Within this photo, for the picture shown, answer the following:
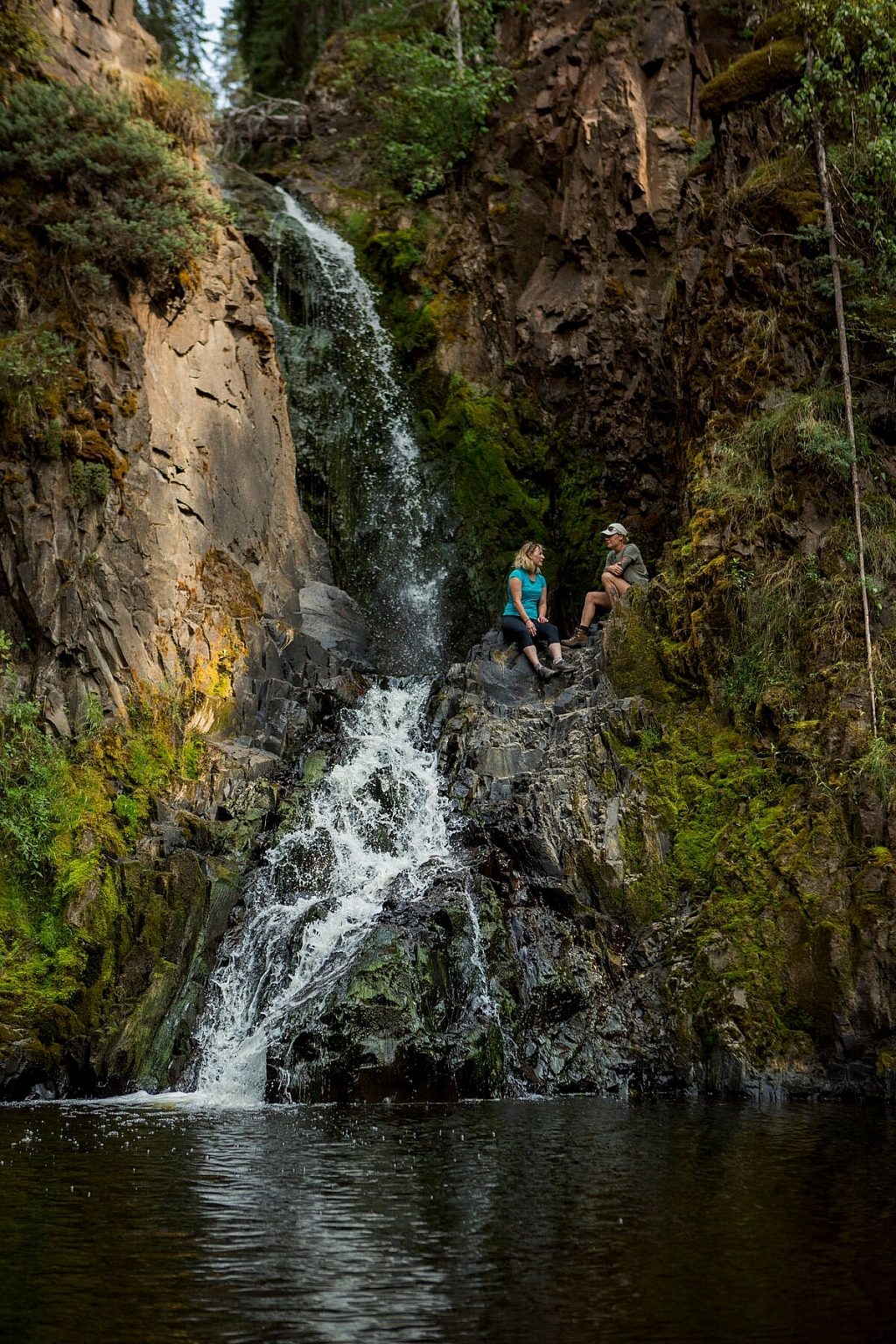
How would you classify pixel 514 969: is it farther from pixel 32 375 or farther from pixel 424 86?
pixel 424 86

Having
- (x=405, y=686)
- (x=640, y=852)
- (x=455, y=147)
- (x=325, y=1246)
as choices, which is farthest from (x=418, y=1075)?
(x=455, y=147)

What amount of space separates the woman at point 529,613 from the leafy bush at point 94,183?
7288 millimetres

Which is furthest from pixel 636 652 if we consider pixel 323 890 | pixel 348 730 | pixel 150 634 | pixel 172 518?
pixel 172 518

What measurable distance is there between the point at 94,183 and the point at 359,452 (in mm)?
6859

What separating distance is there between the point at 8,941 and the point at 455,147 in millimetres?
20259

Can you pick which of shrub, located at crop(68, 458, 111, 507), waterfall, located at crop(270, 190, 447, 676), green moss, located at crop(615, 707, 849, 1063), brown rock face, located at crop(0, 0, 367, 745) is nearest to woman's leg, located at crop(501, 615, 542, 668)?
green moss, located at crop(615, 707, 849, 1063)

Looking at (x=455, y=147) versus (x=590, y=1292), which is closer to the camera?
(x=590, y=1292)

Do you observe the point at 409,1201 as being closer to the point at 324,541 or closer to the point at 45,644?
the point at 45,644

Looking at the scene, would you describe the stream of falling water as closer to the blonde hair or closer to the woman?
the woman

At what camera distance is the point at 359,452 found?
22.4m

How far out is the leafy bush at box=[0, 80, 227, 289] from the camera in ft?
56.3

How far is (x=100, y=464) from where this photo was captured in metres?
16.5

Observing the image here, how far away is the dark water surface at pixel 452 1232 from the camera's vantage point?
4574mm

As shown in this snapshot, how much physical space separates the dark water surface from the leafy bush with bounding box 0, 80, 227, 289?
43.4 feet
